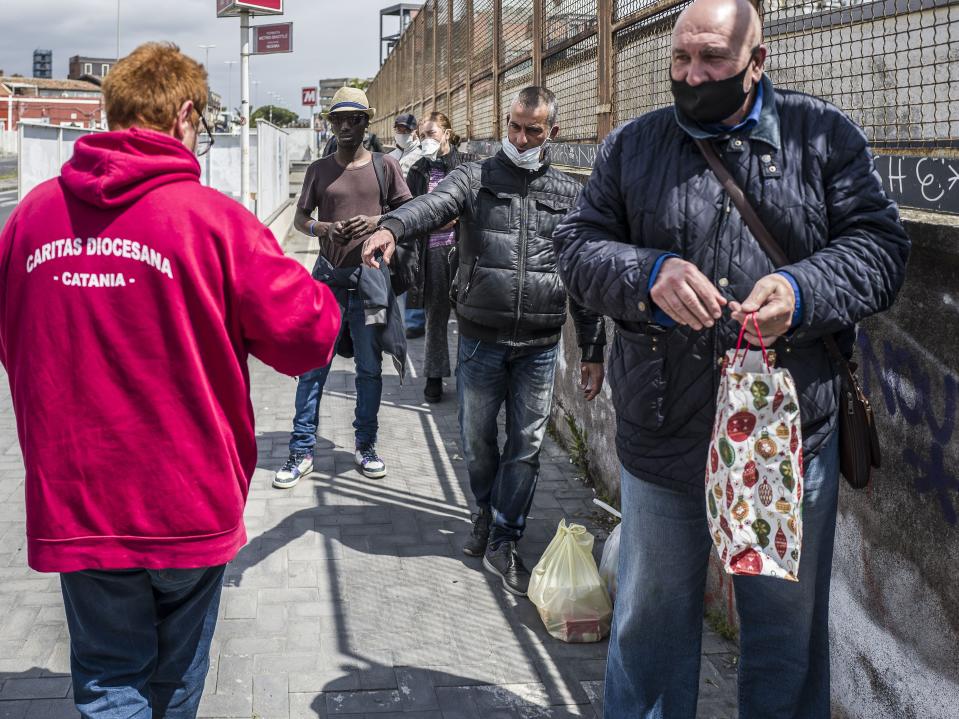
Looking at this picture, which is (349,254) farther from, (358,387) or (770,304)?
(770,304)

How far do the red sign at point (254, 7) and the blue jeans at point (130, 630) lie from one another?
10582 mm

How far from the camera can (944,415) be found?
271 cm

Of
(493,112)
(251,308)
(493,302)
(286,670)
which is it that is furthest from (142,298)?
(493,112)

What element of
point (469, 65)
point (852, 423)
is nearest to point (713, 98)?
point (852, 423)

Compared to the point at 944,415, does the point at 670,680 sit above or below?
below

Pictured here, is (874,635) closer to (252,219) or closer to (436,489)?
(252,219)

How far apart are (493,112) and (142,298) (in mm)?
7669

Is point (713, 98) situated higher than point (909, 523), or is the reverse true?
point (713, 98)

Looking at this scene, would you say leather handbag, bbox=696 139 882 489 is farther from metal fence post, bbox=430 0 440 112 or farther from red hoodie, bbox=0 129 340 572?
metal fence post, bbox=430 0 440 112

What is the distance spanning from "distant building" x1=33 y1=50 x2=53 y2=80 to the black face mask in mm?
210017

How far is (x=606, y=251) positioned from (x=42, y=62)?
21067 centimetres

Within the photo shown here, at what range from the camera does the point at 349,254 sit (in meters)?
5.75

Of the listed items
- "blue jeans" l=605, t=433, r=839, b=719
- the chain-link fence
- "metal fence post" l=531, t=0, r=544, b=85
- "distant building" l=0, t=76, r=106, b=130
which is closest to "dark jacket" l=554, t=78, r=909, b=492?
"blue jeans" l=605, t=433, r=839, b=719

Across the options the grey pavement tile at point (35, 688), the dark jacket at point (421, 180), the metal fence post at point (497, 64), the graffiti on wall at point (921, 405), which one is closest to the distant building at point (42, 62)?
the metal fence post at point (497, 64)
